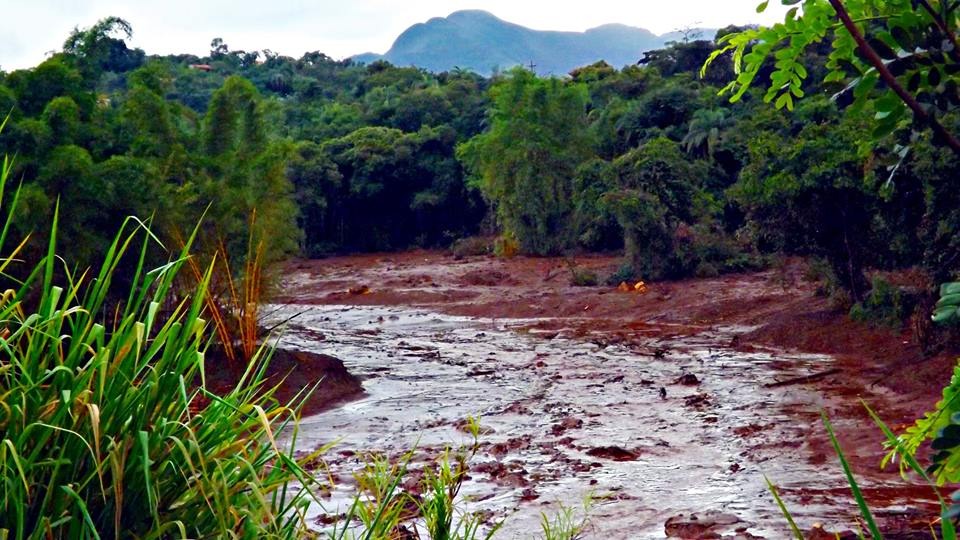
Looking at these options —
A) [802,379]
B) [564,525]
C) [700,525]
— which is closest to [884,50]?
[564,525]

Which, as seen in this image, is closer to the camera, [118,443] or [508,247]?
[118,443]

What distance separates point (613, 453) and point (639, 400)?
98.4 inches

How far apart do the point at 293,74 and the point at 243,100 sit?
41022 mm

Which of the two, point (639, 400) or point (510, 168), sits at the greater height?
point (510, 168)

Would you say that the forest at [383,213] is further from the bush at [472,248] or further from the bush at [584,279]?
the bush at [472,248]

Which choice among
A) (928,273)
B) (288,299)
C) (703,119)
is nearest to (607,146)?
(703,119)

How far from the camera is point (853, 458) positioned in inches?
296

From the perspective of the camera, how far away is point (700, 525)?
19.8ft

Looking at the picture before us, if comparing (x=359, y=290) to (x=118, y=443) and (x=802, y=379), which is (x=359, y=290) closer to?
(x=802, y=379)

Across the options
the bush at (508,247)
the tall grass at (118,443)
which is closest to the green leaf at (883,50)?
the tall grass at (118,443)

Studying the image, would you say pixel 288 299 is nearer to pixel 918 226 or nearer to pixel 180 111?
pixel 180 111

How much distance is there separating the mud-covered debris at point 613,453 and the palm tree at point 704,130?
57.4 ft

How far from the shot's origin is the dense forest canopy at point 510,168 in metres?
11.1

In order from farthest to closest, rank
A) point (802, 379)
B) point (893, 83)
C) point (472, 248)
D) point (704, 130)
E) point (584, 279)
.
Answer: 1. point (472, 248)
2. point (704, 130)
3. point (584, 279)
4. point (802, 379)
5. point (893, 83)
